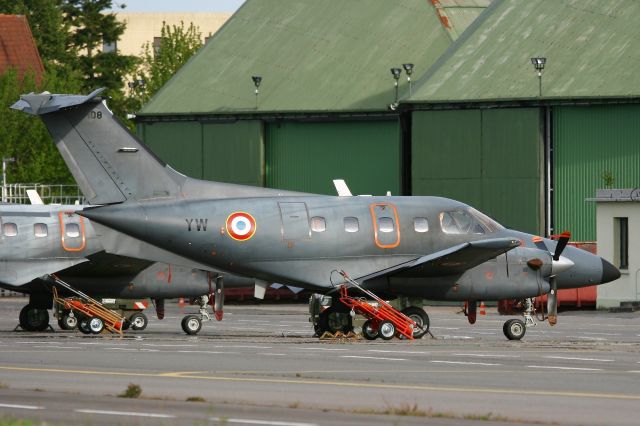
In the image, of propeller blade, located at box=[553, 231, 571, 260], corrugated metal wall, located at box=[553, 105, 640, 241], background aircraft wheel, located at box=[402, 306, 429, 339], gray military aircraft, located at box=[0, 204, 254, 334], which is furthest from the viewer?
corrugated metal wall, located at box=[553, 105, 640, 241]

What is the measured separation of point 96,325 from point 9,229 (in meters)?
3.96

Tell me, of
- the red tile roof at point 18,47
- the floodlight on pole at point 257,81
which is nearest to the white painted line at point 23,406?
the floodlight on pole at point 257,81

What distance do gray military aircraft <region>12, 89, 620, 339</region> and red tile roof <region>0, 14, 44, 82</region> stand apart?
77.3m

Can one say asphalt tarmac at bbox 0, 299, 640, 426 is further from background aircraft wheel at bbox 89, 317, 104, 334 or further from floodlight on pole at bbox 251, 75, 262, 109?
floodlight on pole at bbox 251, 75, 262, 109

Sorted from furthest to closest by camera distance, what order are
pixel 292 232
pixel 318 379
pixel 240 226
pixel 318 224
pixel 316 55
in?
pixel 316 55, pixel 318 224, pixel 292 232, pixel 240 226, pixel 318 379

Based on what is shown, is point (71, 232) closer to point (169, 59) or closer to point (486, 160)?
point (486, 160)

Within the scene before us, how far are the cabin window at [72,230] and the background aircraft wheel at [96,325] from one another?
8.98 feet

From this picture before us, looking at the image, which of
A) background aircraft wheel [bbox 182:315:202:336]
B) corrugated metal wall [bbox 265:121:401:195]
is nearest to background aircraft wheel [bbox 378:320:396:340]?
background aircraft wheel [bbox 182:315:202:336]

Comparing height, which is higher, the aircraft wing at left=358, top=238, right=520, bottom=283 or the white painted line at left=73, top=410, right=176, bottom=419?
the aircraft wing at left=358, top=238, right=520, bottom=283

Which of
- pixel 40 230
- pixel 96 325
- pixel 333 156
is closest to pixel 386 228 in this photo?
pixel 96 325

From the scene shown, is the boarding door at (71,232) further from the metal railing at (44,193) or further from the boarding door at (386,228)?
the metal railing at (44,193)

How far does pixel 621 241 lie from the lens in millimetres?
62906

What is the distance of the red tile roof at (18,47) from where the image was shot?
116375mm

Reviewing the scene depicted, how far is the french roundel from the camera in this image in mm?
Result: 39281
